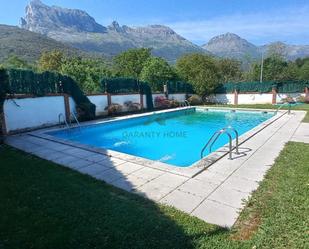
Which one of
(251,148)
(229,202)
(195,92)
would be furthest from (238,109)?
(229,202)

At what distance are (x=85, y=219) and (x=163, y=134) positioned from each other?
9071 millimetres

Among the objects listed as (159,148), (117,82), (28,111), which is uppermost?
(117,82)

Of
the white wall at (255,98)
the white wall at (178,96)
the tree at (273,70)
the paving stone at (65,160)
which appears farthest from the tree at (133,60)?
the paving stone at (65,160)

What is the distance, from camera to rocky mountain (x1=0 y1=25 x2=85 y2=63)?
39656mm

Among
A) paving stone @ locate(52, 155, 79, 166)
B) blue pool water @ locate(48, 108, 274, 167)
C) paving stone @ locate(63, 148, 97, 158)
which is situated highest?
paving stone @ locate(63, 148, 97, 158)

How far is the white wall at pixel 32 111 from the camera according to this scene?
1019 centimetres

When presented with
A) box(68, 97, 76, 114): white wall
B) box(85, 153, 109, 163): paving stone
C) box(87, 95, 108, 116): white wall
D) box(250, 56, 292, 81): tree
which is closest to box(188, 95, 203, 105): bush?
box(87, 95, 108, 116): white wall

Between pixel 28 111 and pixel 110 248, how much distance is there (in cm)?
976

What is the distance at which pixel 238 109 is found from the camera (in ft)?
61.2

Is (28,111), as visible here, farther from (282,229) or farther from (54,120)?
(282,229)

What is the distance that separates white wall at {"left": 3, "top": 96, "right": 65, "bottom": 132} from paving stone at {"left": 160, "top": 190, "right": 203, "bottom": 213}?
8.50 meters

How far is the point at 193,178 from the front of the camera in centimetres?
502

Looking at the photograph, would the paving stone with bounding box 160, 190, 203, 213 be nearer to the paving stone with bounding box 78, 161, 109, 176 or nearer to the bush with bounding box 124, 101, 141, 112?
the paving stone with bounding box 78, 161, 109, 176

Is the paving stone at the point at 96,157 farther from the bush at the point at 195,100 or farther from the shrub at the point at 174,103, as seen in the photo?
the bush at the point at 195,100
